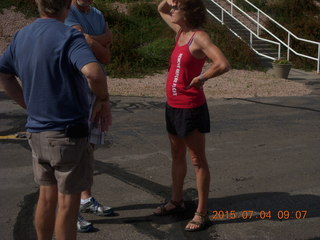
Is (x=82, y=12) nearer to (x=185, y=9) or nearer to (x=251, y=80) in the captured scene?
(x=185, y=9)

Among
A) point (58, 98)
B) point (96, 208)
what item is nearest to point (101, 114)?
point (58, 98)

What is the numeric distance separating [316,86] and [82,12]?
33.7ft

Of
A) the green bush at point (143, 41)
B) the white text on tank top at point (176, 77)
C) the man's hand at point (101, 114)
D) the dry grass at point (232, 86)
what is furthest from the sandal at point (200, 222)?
the green bush at point (143, 41)

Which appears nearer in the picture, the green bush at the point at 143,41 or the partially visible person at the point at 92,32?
the partially visible person at the point at 92,32

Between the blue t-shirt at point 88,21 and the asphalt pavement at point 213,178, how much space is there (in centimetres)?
164

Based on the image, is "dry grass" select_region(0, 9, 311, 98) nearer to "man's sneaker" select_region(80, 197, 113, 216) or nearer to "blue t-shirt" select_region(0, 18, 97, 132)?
"man's sneaker" select_region(80, 197, 113, 216)

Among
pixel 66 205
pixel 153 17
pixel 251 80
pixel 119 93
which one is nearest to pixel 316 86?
pixel 251 80

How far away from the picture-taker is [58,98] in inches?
108

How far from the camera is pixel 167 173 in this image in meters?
5.39

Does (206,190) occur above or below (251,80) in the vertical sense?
above

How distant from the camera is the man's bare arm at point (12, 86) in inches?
120

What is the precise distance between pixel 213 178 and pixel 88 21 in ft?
7.73

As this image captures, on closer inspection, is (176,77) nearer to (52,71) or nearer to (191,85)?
(191,85)

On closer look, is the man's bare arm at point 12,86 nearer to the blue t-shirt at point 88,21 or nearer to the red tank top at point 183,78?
the blue t-shirt at point 88,21
